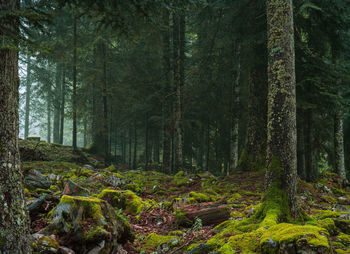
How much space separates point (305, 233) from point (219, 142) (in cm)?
1809

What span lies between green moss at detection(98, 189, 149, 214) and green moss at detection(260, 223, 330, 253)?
406 centimetres

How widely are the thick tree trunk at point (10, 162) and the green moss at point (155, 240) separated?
2273mm

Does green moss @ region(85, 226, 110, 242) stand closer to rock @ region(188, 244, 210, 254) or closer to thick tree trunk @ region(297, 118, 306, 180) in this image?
rock @ region(188, 244, 210, 254)

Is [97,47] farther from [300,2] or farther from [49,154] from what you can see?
[300,2]

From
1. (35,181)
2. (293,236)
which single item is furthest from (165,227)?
(35,181)

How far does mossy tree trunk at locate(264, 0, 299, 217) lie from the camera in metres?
5.00

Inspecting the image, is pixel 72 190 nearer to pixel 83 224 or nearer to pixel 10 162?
pixel 83 224

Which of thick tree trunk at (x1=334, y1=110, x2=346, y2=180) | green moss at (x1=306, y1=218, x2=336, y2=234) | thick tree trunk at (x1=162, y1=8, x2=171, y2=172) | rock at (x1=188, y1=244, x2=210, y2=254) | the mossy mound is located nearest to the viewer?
rock at (x1=188, y1=244, x2=210, y2=254)

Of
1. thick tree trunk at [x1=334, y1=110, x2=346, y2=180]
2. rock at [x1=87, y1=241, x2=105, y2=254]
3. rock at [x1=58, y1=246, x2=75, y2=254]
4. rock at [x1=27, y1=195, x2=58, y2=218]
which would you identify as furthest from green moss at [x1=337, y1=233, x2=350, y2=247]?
thick tree trunk at [x1=334, y1=110, x2=346, y2=180]

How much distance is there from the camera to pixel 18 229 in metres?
3.45

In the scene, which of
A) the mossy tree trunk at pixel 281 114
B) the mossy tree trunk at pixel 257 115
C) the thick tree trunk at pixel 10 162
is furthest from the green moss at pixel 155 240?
the mossy tree trunk at pixel 257 115

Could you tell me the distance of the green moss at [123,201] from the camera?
720cm

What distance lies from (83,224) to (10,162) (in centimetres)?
155

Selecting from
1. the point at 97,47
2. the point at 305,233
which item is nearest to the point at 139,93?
the point at 97,47
